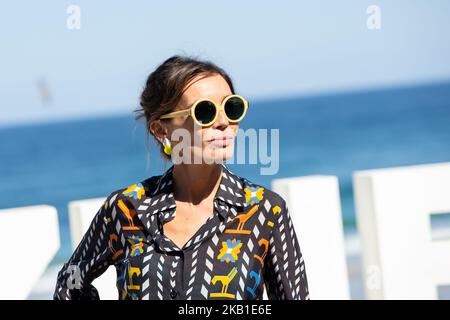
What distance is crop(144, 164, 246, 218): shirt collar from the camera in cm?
288

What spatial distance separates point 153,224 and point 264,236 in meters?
0.36

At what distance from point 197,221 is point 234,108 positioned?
0.38 m

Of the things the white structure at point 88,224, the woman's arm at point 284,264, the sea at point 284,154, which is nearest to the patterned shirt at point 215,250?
the woman's arm at point 284,264

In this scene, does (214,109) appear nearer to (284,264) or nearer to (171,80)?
(171,80)

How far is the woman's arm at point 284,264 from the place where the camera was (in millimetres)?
2855

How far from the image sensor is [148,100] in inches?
122

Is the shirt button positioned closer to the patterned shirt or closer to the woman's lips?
the patterned shirt

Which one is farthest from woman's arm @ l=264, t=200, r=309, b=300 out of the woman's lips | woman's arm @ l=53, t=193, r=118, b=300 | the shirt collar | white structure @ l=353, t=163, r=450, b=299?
white structure @ l=353, t=163, r=450, b=299

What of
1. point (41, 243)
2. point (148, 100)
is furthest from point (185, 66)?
point (41, 243)

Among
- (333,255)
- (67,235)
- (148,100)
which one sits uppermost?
(148,100)

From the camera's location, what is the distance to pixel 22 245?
5.11m

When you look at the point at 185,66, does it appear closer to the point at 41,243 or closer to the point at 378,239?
the point at 41,243

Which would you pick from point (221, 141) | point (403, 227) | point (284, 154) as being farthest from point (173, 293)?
point (284, 154)

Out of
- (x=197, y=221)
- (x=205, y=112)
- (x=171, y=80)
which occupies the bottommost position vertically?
(x=197, y=221)
